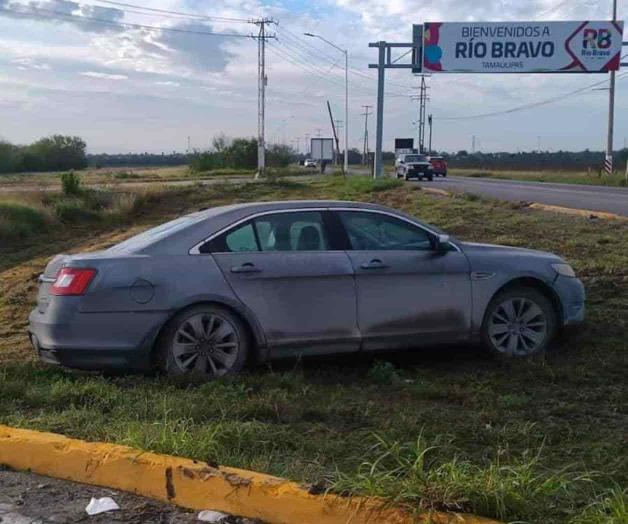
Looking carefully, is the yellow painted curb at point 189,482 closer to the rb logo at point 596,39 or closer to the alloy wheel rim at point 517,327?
the alloy wheel rim at point 517,327

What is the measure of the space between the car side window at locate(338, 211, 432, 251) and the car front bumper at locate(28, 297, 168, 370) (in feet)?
5.56

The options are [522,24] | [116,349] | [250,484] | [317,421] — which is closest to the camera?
[250,484]

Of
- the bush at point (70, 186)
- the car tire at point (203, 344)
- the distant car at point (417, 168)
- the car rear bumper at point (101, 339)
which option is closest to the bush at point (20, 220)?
the bush at point (70, 186)

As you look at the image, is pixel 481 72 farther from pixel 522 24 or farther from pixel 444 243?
pixel 444 243

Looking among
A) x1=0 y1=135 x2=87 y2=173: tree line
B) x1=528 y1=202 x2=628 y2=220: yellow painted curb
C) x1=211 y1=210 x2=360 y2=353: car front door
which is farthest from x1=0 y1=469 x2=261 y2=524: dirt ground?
x1=0 y1=135 x2=87 y2=173: tree line

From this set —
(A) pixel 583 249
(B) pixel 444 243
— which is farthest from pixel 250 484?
(A) pixel 583 249

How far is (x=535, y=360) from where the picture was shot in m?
6.37

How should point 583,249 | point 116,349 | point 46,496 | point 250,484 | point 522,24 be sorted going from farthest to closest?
point 522,24 → point 583,249 → point 116,349 → point 46,496 → point 250,484

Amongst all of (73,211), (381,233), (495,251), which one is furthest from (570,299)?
(73,211)

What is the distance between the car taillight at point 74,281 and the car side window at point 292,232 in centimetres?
134

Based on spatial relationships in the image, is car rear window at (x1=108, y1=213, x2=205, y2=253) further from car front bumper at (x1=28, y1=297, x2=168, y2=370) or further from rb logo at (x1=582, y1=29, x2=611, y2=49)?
rb logo at (x1=582, y1=29, x2=611, y2=49)

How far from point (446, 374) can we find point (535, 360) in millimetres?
775

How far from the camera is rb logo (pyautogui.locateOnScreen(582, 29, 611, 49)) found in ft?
110

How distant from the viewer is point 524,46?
3384 centimetres
